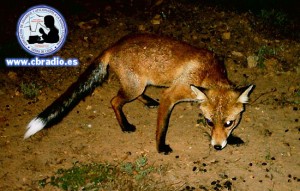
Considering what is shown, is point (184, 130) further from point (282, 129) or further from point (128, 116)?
point (282, 129)

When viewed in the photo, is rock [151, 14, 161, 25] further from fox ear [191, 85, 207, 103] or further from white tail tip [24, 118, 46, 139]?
white tail tip [24, 118, 46, 139]

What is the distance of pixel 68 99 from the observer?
5312 millimetres

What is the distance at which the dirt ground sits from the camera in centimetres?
496

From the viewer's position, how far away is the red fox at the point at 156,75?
5.18m

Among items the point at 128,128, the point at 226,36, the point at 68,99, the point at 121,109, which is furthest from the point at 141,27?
the point at 68,99

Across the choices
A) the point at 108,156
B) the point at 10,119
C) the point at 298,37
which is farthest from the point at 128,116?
the point at 298,37

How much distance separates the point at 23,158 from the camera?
5199 millimetres

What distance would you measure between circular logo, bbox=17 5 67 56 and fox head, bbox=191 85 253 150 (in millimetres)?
4037

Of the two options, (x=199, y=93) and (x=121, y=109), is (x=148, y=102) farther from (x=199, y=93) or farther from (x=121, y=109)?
(x=199, y=93)

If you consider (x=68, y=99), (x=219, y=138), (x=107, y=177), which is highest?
(x=219, y=138)

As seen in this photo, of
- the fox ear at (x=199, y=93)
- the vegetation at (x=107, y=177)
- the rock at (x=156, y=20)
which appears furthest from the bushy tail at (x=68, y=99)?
the rock at (x=156, y=20)

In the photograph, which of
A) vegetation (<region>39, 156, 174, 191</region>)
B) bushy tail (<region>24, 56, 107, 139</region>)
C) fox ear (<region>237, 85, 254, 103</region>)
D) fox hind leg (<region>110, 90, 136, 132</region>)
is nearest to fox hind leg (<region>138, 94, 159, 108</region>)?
fox hind leg (<region>110, 90, 136, 132</region>)

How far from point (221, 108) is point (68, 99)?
8.02 ft

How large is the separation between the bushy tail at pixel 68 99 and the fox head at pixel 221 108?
1.78 m
